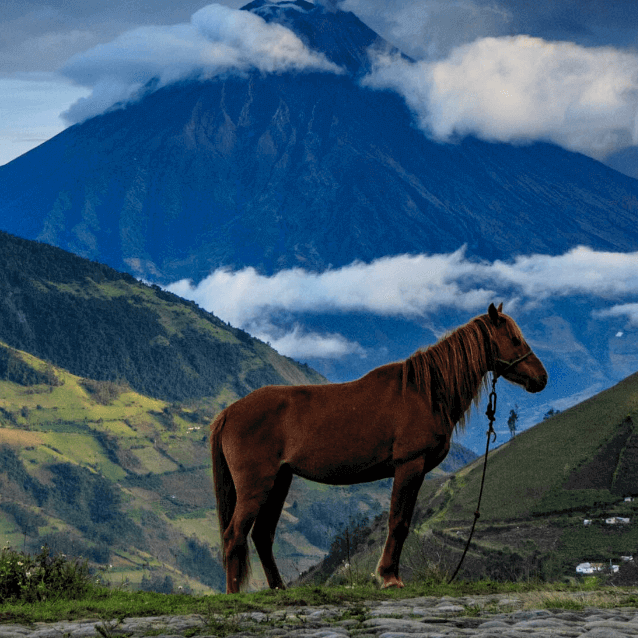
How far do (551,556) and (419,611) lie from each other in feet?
207

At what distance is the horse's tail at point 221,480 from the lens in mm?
14250

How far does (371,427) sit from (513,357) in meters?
2.47

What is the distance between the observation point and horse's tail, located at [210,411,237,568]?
1425 cm

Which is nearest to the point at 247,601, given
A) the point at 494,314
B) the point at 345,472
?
the point at 345,472

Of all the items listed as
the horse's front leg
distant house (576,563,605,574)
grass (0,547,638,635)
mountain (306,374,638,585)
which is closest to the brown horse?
the horse's front leg

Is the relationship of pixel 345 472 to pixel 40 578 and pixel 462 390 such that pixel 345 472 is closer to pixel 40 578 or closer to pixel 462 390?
pixel 462 390

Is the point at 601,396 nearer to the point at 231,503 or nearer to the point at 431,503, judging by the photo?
the point at 431,503

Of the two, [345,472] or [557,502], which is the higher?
[557,502]

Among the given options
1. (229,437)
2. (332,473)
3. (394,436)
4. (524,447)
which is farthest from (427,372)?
(524,447)

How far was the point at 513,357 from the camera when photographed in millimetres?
13562

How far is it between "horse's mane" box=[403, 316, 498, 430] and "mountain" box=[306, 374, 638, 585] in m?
50.3

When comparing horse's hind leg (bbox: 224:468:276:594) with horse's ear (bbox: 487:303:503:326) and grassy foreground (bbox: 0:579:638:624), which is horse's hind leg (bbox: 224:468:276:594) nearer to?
grassy foreground (bbox: 0:579:638:624)

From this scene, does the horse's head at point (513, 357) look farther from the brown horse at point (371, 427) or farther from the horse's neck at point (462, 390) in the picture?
the horse's neck at point (462, 390)

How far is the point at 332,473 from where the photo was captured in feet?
42.9
